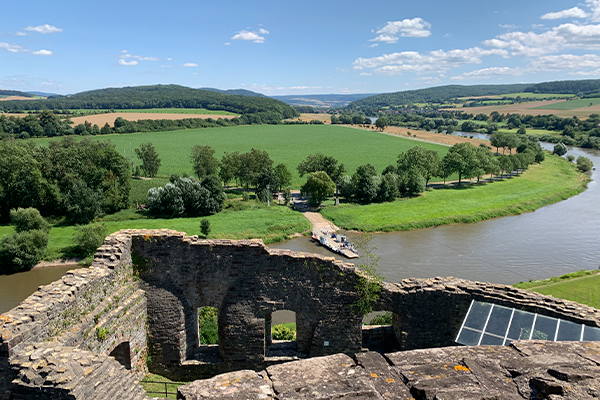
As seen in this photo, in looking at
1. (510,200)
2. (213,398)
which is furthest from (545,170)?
(213,398)

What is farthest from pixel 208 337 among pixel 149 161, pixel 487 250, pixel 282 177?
pixel 149 161

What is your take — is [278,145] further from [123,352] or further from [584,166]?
[123,352]

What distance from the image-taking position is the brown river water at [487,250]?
28359mm

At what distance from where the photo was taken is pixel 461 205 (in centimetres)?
4738

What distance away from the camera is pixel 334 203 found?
49000 mm

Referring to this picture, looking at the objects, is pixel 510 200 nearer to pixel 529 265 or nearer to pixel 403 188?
pixel 403 188

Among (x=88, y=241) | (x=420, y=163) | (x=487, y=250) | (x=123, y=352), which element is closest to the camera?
(x=123, y=352)

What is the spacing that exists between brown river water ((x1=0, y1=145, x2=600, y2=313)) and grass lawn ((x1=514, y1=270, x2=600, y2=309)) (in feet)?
7.83

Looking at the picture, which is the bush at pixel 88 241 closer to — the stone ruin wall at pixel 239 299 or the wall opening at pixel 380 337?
the stone ruin wall at pixel 239 299

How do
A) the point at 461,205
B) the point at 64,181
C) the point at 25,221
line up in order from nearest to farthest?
the point at 25,221 → the point at 64,181 → the point at 461,205

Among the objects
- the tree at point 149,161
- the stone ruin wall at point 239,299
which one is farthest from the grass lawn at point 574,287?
the tree at point 149,161

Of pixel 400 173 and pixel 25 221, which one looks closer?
pixel 25 221

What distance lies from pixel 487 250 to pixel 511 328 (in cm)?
2576

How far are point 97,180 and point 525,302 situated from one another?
45168 mm
